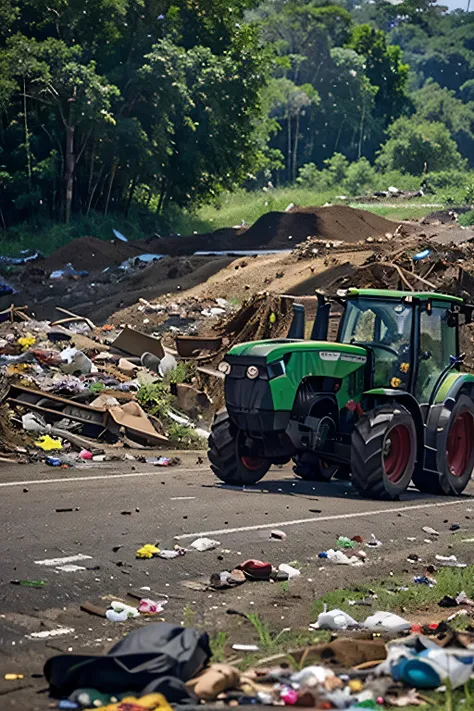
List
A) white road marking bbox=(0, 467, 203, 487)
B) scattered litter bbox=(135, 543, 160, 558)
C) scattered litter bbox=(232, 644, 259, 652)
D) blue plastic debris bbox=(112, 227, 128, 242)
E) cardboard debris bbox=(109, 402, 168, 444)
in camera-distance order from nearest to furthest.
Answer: scattered litter bbox=(232, 644, 259, 652) → scattered litter bbox=(135, 543, 160, 558) → white road marking bbox=(0, 467, 203, 487) → cardboard debris bbox=(109, 402, 168, 444) → blue plastic debris bbox=(112, 227, 128, 242)

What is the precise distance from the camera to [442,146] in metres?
91.1

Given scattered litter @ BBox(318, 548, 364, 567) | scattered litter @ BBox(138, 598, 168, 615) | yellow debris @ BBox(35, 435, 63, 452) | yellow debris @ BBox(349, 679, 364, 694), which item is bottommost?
yellow debris @ BBox(35, 435, 63, 452)

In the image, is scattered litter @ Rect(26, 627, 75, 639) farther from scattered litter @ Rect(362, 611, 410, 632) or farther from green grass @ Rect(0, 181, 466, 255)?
green grass @ Rect(0, 181, 466, 255)

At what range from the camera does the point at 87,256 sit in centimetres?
4147

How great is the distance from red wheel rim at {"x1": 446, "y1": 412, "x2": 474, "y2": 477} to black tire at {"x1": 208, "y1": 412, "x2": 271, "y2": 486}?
2295 millimetres

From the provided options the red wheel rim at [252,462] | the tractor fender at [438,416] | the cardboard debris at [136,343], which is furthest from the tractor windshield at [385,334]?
the cardboard debris at [136,343]

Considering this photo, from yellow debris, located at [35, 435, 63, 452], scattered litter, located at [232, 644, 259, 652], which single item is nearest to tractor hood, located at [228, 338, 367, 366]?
yellow debris, located at [35, 435, 63, 452]

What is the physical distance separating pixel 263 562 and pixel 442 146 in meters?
85.0

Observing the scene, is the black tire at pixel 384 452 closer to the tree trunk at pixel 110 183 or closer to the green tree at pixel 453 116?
the tree trunk at pixel 110 183

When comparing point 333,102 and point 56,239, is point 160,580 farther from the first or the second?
point 333,102

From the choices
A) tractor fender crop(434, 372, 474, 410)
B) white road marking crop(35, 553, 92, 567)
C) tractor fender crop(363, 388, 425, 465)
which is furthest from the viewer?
tractor fender crop(434, 372, 474, 410)

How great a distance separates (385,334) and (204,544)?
468 centimetres

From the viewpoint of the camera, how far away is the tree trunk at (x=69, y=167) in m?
46.8

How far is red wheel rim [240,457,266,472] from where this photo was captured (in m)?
13.5
